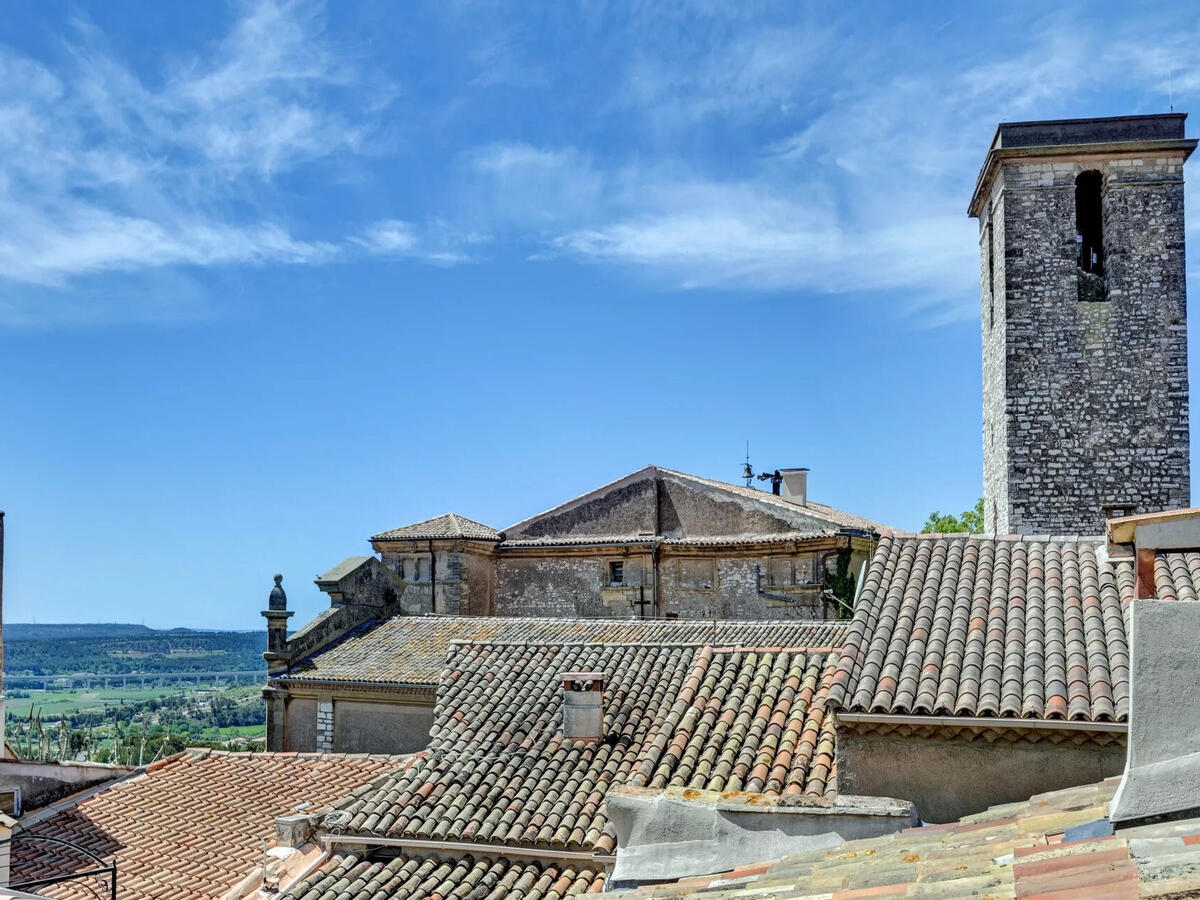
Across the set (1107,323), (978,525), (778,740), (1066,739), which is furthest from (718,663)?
(978,525)

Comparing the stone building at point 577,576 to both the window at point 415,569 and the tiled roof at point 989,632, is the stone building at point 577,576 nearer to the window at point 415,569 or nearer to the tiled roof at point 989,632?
the window at point 415,569

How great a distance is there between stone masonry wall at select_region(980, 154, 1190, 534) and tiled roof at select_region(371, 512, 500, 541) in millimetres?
13067

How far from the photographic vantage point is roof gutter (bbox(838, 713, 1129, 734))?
8.15 meters

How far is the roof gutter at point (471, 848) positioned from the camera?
10812mm

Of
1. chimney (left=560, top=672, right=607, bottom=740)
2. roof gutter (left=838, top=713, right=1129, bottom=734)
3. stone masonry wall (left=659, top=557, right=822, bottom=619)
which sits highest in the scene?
stone masonry wall (left=659, top=557, right=822, bottom=619)

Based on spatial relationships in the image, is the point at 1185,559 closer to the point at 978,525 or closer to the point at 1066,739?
the point at 1066,739

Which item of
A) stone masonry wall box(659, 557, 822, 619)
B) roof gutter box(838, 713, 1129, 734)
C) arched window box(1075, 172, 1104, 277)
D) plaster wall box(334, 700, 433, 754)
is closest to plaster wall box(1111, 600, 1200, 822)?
roof gutter box(838, 713, 1129, 734)

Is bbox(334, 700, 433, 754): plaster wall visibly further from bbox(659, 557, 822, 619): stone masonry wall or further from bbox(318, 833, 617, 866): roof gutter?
bbox(318, 833, 617, 866): roof gutter

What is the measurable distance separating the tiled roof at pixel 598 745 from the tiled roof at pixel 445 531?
547 inches

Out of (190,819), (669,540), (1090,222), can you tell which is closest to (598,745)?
(190,819)

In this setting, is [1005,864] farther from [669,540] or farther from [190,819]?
[669,540]

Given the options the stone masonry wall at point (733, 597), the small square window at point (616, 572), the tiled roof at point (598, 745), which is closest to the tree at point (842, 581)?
the stone masonry wall at point (733, 597)

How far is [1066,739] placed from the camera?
27.5 feet

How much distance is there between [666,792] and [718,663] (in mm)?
3918
